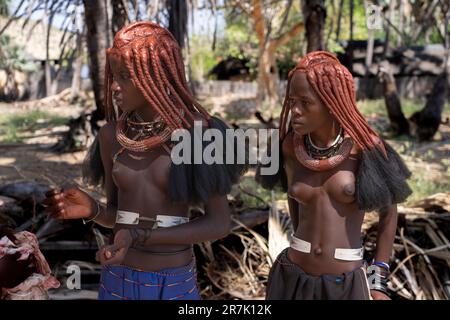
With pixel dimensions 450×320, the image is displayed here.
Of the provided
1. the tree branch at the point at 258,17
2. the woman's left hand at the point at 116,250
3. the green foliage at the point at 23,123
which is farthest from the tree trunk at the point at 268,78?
the woman's left hand at the point at 116,250

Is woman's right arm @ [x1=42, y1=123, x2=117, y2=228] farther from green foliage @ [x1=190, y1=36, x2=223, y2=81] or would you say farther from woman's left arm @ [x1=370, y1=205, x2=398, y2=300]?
green foliage @ [x1=190, y1=36, x2=223, y2=81]

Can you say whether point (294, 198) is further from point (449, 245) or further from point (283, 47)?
point (283, 47)

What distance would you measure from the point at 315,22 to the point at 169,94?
152 inches

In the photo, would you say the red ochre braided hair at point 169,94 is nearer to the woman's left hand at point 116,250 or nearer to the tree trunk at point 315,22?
the woman's left hand at point 116,250

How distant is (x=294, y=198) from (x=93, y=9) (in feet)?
12.7

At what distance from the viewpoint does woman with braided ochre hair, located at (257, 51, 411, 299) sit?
1.92 meters

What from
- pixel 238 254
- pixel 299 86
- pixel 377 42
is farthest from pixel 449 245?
pixel 377 42

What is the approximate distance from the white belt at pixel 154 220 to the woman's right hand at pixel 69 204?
0.10 meters

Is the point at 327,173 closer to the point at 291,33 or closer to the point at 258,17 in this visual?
the point at 258,17

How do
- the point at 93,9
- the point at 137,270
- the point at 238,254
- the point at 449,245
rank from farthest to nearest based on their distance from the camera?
the point at 93,9 < the point at 238,254 < the point at 449,245 < the point at 137,270

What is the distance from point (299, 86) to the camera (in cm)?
193

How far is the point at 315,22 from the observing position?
17.8ft

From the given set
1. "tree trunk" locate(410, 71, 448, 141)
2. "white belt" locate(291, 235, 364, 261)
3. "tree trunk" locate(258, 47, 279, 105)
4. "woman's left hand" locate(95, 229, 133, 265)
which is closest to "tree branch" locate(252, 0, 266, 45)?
"tree trunk" locate(258, 47, 279, 105)

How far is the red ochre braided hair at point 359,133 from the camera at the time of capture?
1.90 metres
